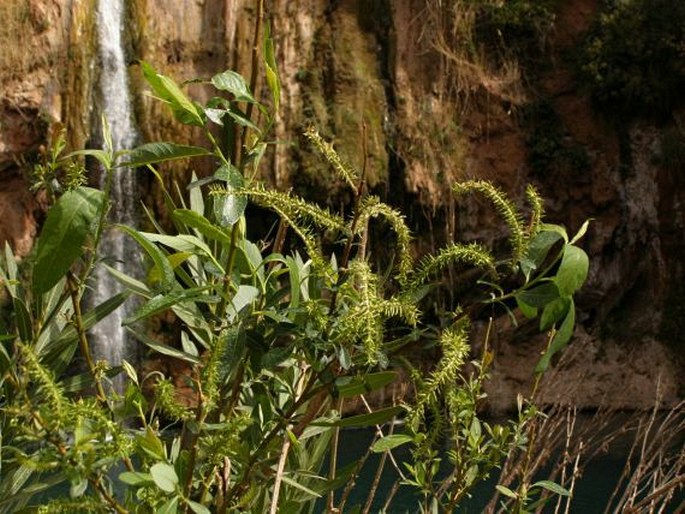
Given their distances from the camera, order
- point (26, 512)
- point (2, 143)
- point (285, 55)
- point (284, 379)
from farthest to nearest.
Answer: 1. point (285, 55)
2. point (2, 143)
3. point (284, 379)
4. point (26, 512)

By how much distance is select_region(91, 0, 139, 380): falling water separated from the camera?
9469 millimetres

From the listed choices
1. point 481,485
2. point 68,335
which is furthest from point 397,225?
point 481,485

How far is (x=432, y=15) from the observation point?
1049 cm

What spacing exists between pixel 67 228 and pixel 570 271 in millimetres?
460

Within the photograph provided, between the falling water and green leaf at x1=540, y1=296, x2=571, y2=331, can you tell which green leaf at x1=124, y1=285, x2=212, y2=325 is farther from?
the falling water

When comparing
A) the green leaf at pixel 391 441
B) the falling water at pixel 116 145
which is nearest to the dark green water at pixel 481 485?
the falling water at pixel 116 145

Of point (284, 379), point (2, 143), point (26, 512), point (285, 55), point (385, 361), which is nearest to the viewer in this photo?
point (385, 361)

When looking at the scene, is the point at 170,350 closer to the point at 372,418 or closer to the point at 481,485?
the point at 372,418

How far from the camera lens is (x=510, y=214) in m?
1.03

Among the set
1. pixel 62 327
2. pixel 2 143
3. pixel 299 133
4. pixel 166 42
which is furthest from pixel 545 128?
pixel 62 327

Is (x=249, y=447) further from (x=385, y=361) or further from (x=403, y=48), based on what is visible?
(x=403, y=48)

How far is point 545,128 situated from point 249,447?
376 inches

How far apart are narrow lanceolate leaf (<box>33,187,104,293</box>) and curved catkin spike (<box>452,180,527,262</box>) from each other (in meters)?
0.38

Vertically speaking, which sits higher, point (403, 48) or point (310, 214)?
point (310, 214)
